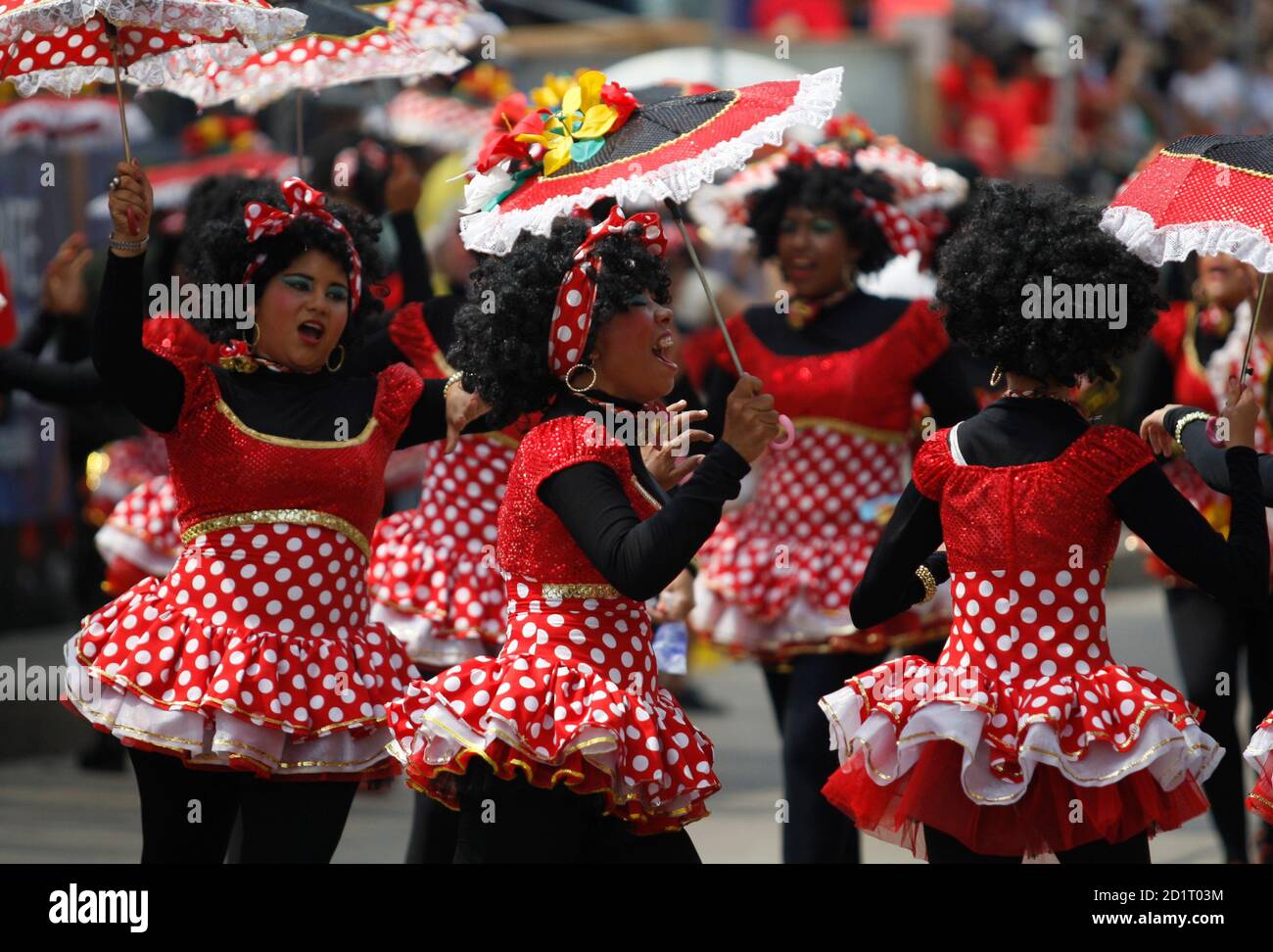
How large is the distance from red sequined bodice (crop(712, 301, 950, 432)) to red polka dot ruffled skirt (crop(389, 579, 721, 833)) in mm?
2000

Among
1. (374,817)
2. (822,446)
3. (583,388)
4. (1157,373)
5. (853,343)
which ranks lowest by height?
(374,817)

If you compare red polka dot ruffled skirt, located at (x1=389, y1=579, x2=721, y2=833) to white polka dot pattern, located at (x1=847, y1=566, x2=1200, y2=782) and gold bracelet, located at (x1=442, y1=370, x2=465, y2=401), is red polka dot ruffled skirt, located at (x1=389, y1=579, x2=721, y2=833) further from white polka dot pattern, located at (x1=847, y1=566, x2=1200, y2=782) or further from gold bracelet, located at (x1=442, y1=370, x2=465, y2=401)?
gold bracelet, located at (x1=442, y1=370, x2=465, y2=401)

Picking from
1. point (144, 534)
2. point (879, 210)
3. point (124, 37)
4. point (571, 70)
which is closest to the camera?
point (124, 37)

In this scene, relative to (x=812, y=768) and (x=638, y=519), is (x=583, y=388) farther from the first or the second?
(x=812, y=768)

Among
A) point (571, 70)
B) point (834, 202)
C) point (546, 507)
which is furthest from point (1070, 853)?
point (571, 70)

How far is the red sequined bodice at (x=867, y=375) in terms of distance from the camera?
Result: 6.18 m

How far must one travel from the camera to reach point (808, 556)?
6.20 metres

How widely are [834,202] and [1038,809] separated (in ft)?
8.81

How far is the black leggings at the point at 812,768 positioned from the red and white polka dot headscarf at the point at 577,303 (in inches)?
64.9

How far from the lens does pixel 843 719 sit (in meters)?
4.30

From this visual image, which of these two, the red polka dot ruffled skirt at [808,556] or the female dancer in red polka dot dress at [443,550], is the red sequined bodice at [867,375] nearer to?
the red polka dot ruffled skirt at [808,556]

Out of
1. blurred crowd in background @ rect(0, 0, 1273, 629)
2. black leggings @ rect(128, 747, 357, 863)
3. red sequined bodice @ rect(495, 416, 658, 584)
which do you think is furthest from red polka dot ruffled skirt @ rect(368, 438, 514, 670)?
red sequined bodice @ rect(495, 416, 658, 584)

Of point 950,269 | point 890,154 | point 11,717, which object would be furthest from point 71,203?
point 950,269
